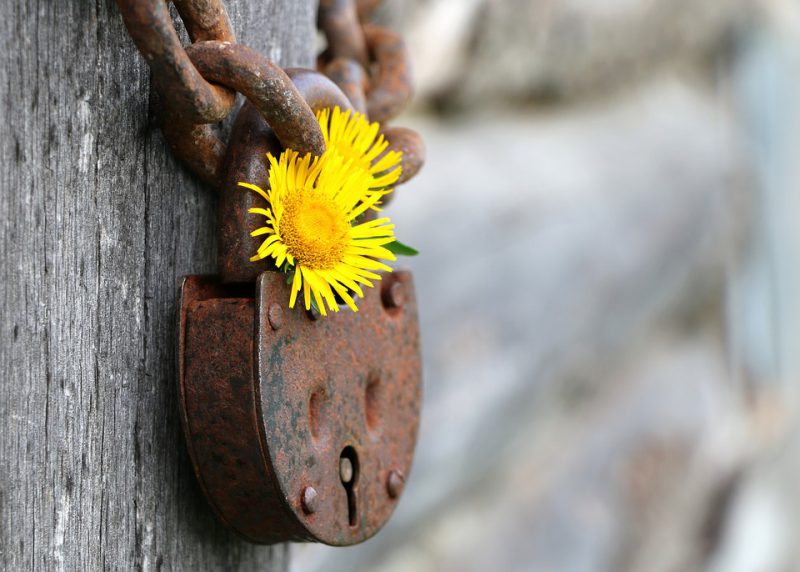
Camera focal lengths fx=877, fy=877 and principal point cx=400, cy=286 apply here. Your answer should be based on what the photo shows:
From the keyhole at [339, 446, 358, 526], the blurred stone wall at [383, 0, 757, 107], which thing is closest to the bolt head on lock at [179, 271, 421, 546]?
the keyhole at [339, 446, 358, 526]

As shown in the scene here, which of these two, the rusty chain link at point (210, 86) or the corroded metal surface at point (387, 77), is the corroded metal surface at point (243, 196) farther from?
the corroded metal surface at point (387, 77)

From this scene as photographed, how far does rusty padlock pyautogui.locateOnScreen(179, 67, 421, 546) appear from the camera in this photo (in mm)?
469

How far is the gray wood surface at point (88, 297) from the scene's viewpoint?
41cm

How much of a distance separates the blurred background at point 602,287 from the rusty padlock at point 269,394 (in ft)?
1.70

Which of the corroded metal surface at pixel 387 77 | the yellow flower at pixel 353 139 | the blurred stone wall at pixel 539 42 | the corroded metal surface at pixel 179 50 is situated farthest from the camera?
the blurred stone wall at pixel 539 42

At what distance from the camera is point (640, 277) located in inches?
74.2

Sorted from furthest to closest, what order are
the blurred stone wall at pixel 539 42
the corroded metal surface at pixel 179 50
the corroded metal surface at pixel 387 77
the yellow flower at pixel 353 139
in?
the blurred stone wall at pixel 539 42 → the corroded metal surface at pixel 387 77 → the yellow flower at pixel 353 139 → the corroded metal surface at pixel 179 50

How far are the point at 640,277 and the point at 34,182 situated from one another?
64.0 inches

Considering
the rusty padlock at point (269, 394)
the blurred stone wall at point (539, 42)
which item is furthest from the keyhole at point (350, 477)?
the blurred stone wall at point (539, 42)

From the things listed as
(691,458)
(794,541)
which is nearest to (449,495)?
(691,458)

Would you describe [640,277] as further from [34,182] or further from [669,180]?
[34,182]

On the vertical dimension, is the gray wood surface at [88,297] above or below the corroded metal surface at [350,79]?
below

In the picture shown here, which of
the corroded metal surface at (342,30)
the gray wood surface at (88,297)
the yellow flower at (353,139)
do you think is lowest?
the gray wood surface at (88,297)

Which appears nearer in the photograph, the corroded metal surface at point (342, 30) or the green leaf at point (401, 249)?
the green leaf at point (401, 249)
